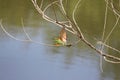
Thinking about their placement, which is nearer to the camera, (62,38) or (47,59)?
(62,38)

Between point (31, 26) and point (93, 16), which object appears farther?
point (93, 16)

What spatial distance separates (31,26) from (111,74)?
3.14 m

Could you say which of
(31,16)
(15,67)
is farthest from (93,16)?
(15,67)

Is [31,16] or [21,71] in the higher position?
[31,16]

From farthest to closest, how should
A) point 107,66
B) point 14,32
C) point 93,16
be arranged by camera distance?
point 93,16 → point 14,32 → point 107,66

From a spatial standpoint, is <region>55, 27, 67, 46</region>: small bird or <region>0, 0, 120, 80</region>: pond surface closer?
<region>55, 27, 67, 46</region>: small bird

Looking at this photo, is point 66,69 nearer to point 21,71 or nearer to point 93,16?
point 21,71

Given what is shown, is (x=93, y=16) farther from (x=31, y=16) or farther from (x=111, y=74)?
(x=111, y=74)

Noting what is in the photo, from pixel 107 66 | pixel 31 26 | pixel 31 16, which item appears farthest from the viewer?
pixel 31 16

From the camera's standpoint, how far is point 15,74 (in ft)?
21.3

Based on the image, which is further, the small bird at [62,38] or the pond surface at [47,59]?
the pond surface at [47,59]

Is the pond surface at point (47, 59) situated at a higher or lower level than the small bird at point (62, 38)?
lower

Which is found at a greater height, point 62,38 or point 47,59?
point 62,38

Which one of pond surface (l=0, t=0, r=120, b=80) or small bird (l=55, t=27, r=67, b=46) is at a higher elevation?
small bird (l=55, t=27, r=67, b=46)
